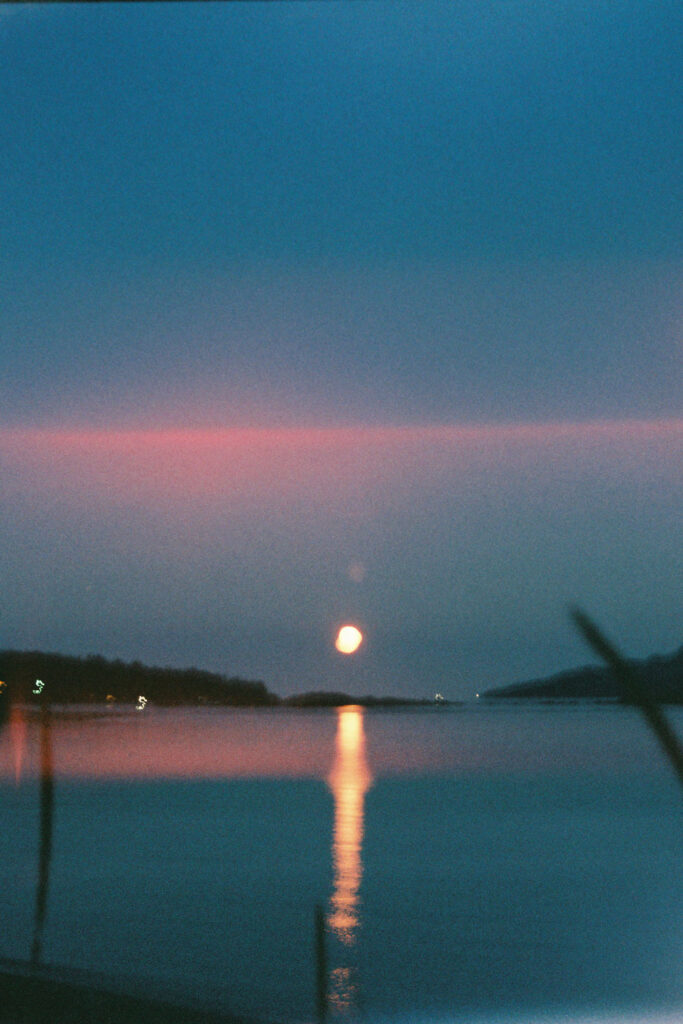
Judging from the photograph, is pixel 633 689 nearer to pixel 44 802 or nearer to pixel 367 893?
pixel 44 802

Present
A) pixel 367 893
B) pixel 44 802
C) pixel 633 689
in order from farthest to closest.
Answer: pixel 367 893
pixel 44 802
pixel 633 689

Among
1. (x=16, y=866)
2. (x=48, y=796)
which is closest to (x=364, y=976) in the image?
(x=48, y=796)

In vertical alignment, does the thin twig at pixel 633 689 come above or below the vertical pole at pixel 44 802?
below

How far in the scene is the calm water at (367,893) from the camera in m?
21.2

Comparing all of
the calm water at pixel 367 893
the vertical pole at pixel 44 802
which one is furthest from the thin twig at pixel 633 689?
the vertical pole at pixel 44 802

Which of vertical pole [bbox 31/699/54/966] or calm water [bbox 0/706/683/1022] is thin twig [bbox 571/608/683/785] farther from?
vertical pole [bbox 31/699/54/966]

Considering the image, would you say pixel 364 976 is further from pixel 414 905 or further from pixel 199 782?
pixel 199 782

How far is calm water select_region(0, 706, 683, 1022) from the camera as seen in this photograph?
2116 cm

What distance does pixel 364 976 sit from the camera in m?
21.4

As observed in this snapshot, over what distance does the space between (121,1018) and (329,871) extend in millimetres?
33931

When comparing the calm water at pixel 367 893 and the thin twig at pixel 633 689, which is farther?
the calm water at pixel 367 893

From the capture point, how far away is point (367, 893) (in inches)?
1399

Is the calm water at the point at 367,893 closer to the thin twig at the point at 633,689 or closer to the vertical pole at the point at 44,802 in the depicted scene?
the vertical pole at the point at 44,802

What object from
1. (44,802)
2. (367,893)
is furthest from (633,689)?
(367,893)
